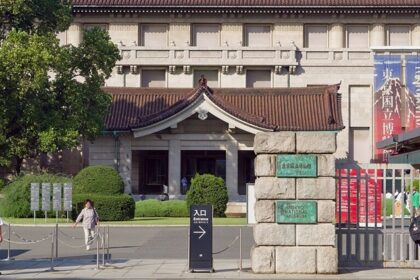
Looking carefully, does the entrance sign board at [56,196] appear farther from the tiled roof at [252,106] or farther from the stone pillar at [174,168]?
the stone pillar at [174,168]

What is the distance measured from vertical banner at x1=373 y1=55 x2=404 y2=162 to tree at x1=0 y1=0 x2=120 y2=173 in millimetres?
19624

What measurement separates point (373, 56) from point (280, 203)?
3877 cm

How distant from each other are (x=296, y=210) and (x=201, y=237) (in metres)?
2.35

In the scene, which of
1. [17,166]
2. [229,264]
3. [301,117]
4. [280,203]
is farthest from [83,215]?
[301,117]

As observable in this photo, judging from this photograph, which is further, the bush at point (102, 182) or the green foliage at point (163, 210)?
the green foliage at point (163, 210)

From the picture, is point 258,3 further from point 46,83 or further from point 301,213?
point 301,213

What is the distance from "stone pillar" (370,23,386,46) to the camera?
63.4m

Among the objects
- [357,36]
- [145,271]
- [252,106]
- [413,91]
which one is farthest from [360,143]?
[145,271]

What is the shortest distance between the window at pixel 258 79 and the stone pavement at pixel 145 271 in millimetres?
37515

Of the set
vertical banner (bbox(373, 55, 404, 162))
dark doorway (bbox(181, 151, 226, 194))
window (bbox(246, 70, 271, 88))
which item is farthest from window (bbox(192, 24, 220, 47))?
vertical banner (bbox(373, 55, 404, 162))

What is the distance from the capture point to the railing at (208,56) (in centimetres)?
6106

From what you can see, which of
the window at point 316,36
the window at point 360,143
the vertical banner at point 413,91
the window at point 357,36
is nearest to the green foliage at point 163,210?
the window at point 360,143

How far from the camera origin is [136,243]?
103 feet

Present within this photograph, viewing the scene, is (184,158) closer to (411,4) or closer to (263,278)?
(411,4)
